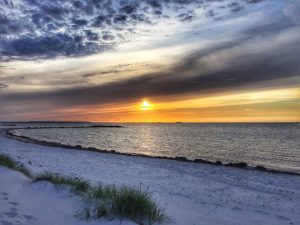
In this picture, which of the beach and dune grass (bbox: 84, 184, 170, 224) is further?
the beach

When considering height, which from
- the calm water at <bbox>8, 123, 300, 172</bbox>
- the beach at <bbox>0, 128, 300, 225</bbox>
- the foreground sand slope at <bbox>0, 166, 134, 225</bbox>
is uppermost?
the foreground sand slope at <bbox>0, 166, 134, 225</bbox>

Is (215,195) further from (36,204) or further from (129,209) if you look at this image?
(36,204)

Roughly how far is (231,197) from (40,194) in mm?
8362

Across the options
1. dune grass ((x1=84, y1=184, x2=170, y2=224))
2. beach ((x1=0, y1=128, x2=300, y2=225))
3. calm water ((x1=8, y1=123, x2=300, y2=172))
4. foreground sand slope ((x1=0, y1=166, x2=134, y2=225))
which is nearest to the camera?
foreground sand slope ((x1=0, y1=166, x2=134, y2=225))

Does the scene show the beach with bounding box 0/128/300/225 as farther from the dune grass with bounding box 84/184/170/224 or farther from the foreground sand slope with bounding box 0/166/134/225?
the dune grass with bounding box 84/184/170/224

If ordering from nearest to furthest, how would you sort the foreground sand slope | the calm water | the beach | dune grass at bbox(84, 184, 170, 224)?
the foreground sand slope → dune grass at bbox(84, 184, 170, 224) → the beach → the calm water

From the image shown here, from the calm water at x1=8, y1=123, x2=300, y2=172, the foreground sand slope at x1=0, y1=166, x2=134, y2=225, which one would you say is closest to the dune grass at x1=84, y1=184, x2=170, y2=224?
the foreground sand slope at x1=0, y1=166, x2=134, y2=225

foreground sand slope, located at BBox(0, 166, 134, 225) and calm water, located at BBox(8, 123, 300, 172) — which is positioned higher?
foreground sand slope, located at BBox(0, 166, 134, 225)

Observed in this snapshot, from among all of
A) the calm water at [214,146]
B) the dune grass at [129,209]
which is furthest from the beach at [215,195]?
the calm water at [214,146]

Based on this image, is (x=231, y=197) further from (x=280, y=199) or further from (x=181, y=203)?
(x=181, y=203)

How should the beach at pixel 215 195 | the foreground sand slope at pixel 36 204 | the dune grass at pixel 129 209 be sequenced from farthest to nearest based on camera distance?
the beach at pixel 215 195
the dune grass at pixel 129 209
the foreground sand slope at pixel 36 204

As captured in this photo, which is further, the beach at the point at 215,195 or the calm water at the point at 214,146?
the calm water at the point at 214,146

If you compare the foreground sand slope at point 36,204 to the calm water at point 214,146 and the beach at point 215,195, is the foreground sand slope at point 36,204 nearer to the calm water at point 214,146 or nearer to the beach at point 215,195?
the beach at point 215,195

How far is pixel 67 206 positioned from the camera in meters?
8.38
